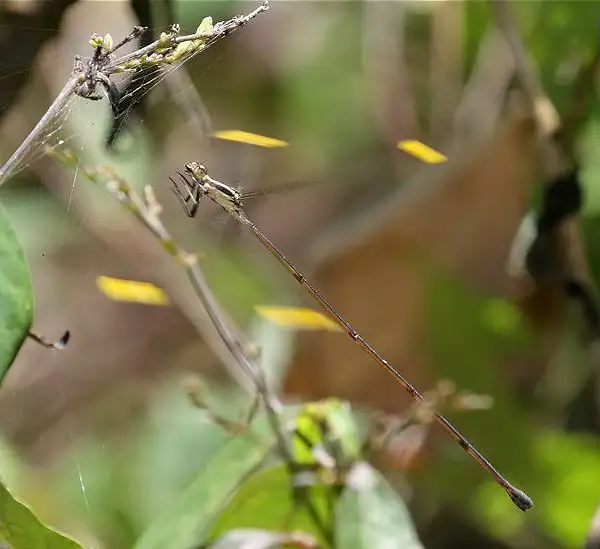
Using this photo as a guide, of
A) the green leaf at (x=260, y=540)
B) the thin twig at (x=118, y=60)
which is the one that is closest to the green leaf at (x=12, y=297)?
the thin twig at (x=118, y=60)

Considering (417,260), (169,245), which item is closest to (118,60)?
(169,245)

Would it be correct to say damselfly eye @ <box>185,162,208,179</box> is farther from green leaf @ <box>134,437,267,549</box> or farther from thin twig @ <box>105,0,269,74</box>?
green leaf @ <box>134,437,267,549</box>

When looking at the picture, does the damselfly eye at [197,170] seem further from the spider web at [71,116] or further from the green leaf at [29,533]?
the green leaf at [29,533]

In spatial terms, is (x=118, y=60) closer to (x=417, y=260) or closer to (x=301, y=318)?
(x=301, y=318)

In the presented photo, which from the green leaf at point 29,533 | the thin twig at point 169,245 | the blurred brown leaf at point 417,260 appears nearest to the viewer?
the green leaf at point 29,533

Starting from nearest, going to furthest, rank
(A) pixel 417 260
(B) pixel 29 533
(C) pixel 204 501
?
1. (B) pixel 29 533
2. (C) pixel 204 501
3. (A) pixel 417 260

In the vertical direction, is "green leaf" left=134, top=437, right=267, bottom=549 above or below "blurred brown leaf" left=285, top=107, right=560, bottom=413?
above

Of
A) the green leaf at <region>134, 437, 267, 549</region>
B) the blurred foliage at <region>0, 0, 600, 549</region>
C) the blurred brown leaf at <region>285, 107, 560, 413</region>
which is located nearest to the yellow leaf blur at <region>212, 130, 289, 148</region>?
the blurred foliage at <region>0, 0, 600, 549</region>
